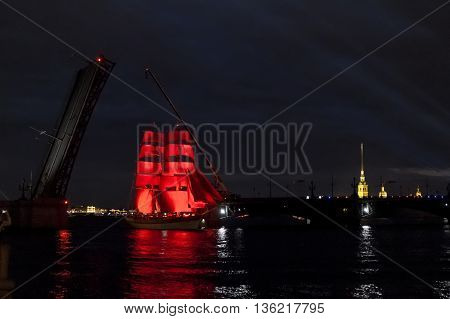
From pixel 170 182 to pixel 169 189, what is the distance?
105 cm

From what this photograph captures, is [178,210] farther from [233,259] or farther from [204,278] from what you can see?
[204,278]

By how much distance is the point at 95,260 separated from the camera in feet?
131

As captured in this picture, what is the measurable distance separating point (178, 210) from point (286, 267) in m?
62.6

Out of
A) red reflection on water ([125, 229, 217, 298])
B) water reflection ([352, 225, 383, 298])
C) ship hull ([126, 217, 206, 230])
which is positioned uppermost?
ship hull ([126, 217, 206, 230])

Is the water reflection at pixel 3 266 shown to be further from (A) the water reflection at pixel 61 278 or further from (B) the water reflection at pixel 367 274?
(B) the water reflection at pixel 367 274

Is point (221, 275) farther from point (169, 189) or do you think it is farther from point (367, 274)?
point (169, 189)

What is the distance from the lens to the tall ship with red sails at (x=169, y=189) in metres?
96.7

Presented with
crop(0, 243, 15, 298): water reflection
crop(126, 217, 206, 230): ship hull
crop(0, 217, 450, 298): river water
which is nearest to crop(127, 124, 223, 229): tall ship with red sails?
crop(126, 217, 206, 230): ship hull

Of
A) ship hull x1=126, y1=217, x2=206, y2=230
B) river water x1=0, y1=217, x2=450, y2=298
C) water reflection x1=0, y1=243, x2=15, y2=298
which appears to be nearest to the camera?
water reflection x1=0, y1=243, x2=15, y2=298

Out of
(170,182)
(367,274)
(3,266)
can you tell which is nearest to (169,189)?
(170,182)

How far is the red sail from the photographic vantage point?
3885 inches

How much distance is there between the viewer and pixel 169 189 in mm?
99625

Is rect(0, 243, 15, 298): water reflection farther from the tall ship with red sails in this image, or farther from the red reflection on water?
the tall ship with red sails

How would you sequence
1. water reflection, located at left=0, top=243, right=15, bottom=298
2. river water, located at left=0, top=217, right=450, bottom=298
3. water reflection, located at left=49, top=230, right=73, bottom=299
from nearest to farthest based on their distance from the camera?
water reflection, located at left=0, top=243, right=15, bottom=298 < water reflection, located at left=49, top=230, right=73, bottom=299 < river water, located at left=0, top=217, right=450, bottom=298
